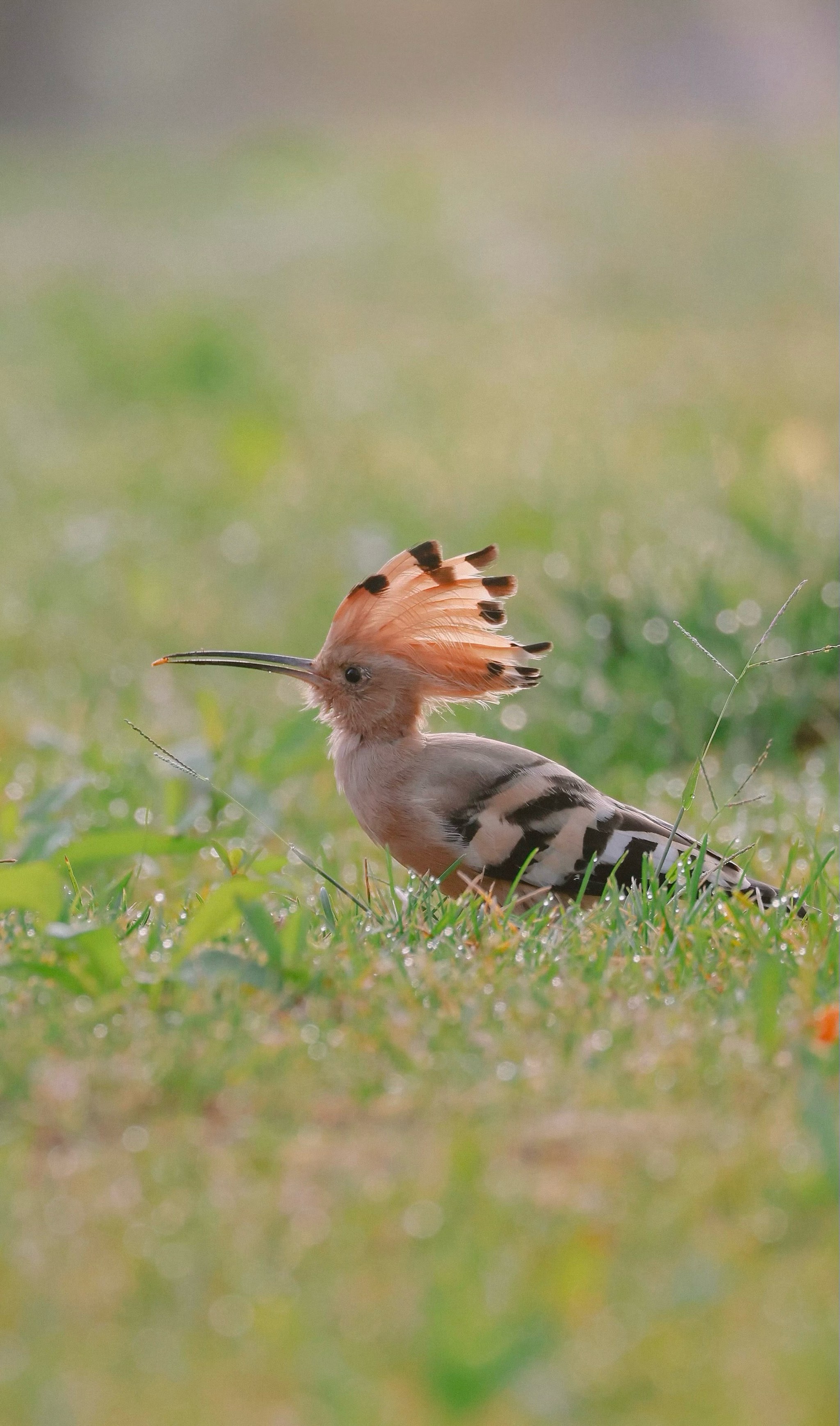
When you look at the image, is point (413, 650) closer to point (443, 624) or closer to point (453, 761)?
point (443, 624)

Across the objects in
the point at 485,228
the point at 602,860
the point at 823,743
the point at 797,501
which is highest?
the point at 485,228

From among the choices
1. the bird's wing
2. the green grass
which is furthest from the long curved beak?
the bird's wing

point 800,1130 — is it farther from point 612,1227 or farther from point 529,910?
point 529,910

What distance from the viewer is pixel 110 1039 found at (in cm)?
216

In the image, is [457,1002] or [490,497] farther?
[490,497]

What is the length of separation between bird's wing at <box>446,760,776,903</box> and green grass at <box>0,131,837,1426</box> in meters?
0.15

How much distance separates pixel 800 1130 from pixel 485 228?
15.7 meters

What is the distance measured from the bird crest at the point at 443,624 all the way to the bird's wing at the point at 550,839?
0.80 feet

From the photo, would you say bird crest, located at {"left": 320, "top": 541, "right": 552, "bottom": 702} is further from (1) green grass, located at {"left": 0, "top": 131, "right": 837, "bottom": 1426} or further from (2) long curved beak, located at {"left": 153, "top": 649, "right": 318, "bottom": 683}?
(1) green grass, located at {"left": 0, "top": 131, "right": 837, "bottom": 1426}

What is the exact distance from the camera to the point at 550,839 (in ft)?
10.1

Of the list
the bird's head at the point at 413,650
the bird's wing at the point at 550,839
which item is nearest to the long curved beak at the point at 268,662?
the bird's head at the point at 413,650

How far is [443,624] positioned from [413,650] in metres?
0.08

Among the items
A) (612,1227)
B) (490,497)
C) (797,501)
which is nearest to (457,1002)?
(612,1227)

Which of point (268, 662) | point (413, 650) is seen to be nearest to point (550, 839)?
point (413, 650)
